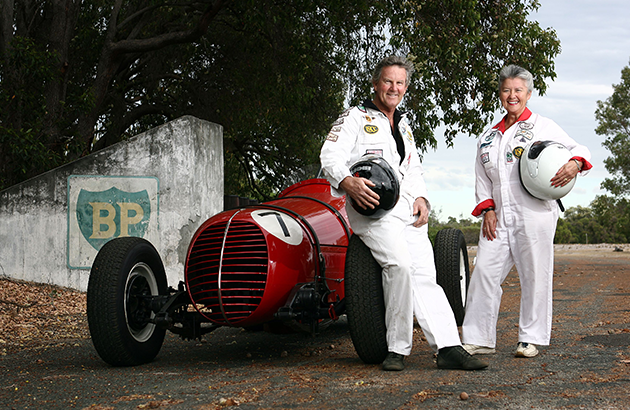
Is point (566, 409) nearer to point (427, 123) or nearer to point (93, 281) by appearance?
point (93, 281)

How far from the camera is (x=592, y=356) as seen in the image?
4.39 m

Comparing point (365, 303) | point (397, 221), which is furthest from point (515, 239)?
point (365, 303)

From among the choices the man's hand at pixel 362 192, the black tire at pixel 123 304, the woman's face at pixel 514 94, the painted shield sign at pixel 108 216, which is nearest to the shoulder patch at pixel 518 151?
the woman's face at pixel 514 94

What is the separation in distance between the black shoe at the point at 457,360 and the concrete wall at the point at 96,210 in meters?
5.69

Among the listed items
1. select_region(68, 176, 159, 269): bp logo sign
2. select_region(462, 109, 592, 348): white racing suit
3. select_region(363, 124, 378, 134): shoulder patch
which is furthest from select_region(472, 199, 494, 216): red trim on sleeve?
select_region(68, 176, 159, 269): bp logo sign

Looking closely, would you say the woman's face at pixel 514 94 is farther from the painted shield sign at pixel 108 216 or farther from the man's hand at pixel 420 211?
the painted shield sign at pixel 108 216

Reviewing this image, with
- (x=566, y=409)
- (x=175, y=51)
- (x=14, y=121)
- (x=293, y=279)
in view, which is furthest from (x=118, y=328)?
(x=175, y=51)

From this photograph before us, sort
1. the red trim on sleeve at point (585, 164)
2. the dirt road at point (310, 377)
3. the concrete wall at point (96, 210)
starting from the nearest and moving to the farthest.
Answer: the dirt road at point (310, 377) < the red trim on sleeve at point (585, 164) < the concrete wall at point (96, 210)

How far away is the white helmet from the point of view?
4426 mm

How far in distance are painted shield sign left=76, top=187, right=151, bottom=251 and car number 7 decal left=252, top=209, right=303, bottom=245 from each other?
15.7ft

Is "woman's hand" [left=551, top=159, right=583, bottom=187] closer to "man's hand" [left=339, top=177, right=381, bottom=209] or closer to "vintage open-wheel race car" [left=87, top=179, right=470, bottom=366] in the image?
"man's hand" [left=339, top=177, right=381, bottom=209]

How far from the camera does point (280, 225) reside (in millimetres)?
A: 4633

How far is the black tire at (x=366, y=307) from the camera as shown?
13.8 feet

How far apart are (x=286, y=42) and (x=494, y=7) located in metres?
3.95
